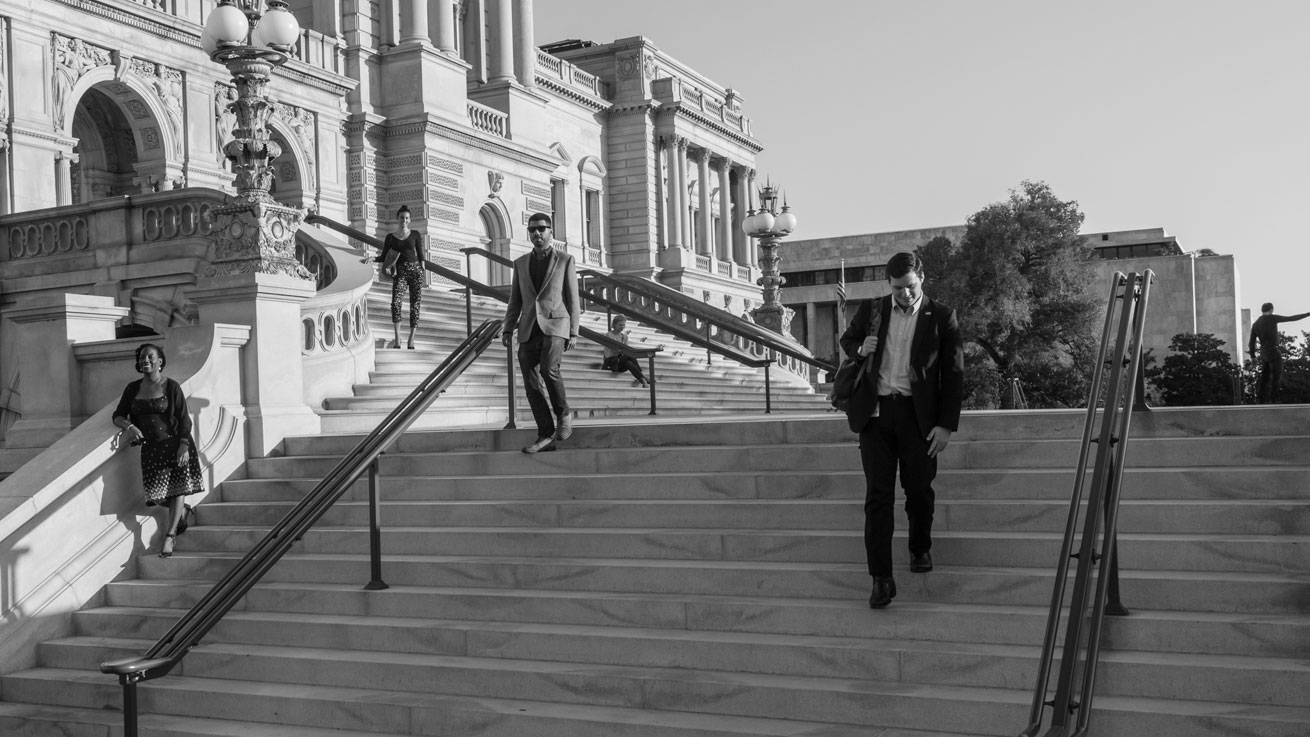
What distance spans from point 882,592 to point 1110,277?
6301cm

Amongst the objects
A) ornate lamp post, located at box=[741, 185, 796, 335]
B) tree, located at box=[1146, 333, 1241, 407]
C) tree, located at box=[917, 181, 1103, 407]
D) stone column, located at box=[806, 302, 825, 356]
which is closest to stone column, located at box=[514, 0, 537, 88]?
ornate lamp post, located at box=[741, 185, 796, 335]

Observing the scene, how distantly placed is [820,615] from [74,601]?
204 inches

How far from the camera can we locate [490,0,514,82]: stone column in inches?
1606

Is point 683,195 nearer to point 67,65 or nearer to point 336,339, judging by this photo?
point 67,65

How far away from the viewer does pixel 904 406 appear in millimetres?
6867

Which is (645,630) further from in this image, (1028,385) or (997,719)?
(1028,385)

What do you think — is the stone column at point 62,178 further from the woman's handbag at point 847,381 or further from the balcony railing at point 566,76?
the balcony railing at point 566,76

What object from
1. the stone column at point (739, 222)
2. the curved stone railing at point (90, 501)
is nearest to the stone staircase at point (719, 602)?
the curved stone railing at point (90, 501)

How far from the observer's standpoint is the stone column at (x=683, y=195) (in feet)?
180

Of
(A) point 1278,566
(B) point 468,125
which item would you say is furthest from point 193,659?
(B) point 468,125

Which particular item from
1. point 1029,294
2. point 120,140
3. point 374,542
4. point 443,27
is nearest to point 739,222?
point 1029,294

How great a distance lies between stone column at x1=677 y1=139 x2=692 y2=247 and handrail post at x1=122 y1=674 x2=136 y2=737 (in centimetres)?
4881

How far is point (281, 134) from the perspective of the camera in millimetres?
29016

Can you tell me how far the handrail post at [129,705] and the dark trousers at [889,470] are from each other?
3.77 metres
